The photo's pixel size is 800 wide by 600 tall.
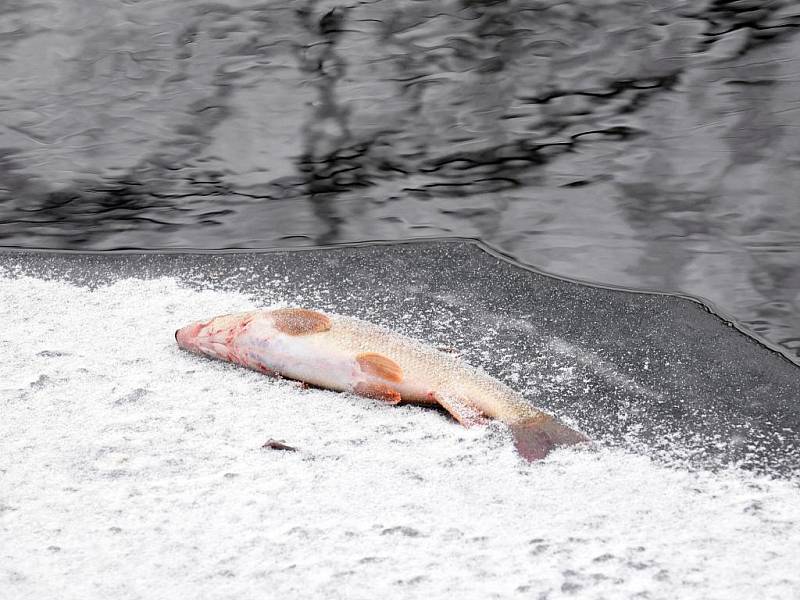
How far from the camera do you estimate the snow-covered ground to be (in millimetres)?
2740

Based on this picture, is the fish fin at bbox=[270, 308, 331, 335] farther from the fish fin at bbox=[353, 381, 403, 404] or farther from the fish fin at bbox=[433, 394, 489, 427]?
the fish fin at bbox=[433, 394, 489, 427]

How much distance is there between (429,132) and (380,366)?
304 cm

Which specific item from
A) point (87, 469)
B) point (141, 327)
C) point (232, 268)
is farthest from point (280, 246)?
point (87, 469)

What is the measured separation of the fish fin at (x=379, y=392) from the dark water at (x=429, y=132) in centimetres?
156

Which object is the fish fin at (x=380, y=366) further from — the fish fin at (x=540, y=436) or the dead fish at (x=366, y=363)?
the fish fin at (x=540, y=436)

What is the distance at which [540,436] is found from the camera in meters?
3.33

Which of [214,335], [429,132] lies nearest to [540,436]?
[214,335]

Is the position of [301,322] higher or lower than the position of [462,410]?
higher

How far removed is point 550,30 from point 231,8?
100 inches

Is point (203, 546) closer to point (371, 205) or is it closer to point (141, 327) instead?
point (141, 327)

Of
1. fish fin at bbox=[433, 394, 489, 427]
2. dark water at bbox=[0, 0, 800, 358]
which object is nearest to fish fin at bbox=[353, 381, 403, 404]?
fish fin at bbox=[433, 394, 489, 427]

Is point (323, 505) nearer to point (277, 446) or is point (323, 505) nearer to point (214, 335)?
point (277, 446)

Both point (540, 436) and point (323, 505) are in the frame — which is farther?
point (540, 436)

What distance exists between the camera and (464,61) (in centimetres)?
702
